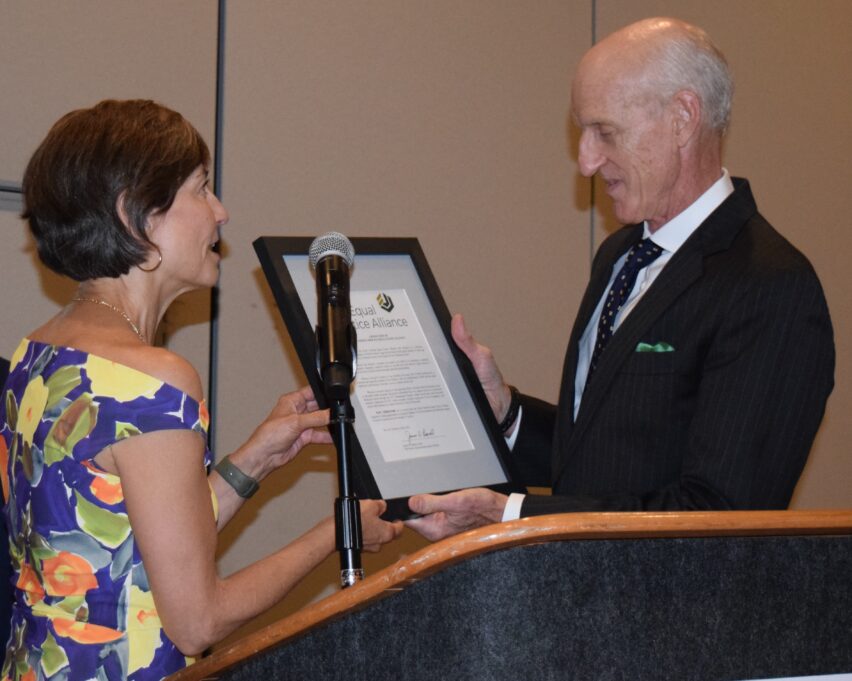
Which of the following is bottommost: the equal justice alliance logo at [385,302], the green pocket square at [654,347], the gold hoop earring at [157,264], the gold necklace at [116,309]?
the green pocket square at [654,347]

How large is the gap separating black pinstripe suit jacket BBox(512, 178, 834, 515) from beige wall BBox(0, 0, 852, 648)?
47.4 inches

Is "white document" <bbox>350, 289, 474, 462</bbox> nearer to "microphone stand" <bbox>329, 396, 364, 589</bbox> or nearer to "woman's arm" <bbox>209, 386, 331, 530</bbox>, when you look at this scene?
"woman's arm" <bbox>209, 386, 331, 530</bbox>

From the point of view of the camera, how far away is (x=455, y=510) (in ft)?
6.23

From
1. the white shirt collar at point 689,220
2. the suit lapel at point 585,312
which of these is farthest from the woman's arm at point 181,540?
the white shirt collar at point 689,220

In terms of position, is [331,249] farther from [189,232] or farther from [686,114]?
[686,114]

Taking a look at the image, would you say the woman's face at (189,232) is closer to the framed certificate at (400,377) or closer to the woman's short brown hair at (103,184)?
the woman's short brown hair at (103,184)

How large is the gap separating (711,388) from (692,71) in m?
0.71

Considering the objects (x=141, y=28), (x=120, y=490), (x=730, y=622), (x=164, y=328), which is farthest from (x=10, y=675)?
(x=141, y=28)

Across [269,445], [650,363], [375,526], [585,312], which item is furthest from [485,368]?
[375,526]

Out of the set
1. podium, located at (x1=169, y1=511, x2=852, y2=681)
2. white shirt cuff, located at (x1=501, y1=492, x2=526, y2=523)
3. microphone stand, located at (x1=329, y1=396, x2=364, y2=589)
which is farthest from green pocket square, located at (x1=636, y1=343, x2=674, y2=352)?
podium, located at (x1=169, y1=511, x2=852, y2=681)

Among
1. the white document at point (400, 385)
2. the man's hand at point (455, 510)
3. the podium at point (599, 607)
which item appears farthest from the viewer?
the white document at point (400, 385)

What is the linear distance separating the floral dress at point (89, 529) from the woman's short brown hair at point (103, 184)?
0.70 feet

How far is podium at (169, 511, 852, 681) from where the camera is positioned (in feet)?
3.28

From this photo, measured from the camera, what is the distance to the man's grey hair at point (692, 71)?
7.44ft
